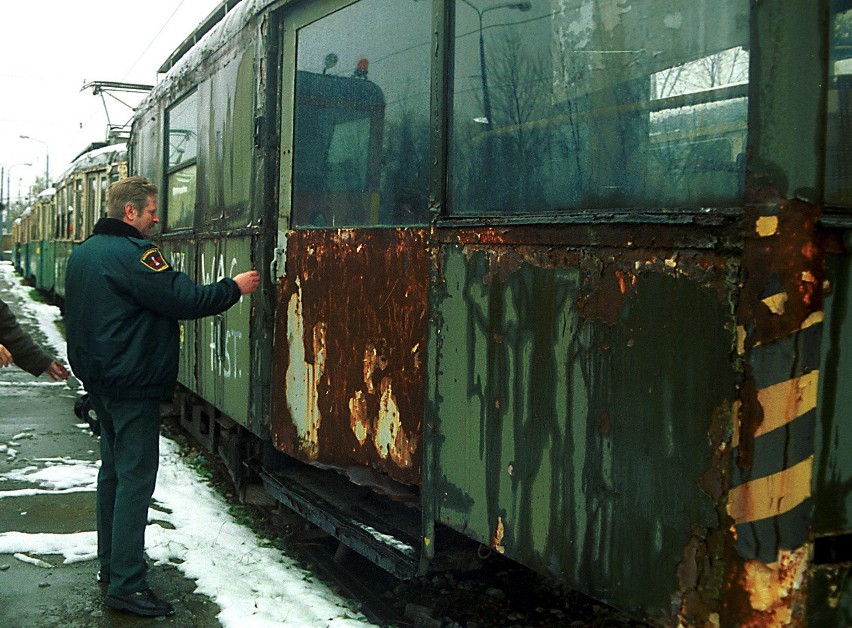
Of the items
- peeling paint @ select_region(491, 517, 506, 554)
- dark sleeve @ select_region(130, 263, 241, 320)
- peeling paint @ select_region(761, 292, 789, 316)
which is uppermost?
peeling paint @ select_region(761, 292, 789, 316)

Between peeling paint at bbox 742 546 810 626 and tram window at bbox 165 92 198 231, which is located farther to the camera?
tram window at bbox 165 92 198 231

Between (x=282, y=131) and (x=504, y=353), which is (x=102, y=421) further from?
(x=504, y=353)

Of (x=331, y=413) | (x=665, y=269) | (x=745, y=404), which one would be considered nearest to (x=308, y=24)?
(x=331, y=413)

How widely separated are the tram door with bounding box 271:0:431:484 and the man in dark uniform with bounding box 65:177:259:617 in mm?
428

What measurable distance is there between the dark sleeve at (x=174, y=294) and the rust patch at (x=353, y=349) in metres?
0.44

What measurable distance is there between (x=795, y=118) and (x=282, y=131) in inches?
108

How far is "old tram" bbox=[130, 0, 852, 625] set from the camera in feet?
6.56

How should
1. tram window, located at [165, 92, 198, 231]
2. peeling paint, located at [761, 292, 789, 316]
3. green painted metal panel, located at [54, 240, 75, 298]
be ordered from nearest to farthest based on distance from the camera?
peeling paint, located at [761, 292, 789, 316], tram window, located at [165, 92, 198, 231], green painted metal panel, located at [54, 240, 75, 298]

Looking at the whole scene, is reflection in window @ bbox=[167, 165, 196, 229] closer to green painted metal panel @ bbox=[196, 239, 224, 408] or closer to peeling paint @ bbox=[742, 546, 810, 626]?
green painted metal panel @ bbox=[196, 239, 224, 408]

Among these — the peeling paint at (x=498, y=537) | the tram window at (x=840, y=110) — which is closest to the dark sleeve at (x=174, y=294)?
the peeling paint at (x=498, y=537)

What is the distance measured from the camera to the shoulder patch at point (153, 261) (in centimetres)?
358

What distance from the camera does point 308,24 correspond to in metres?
4.09

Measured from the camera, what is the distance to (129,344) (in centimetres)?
359

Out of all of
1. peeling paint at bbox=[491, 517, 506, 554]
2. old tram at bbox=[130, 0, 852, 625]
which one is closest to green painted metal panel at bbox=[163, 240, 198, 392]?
old tram at bbox=[130, 0, 852, 625]
